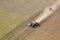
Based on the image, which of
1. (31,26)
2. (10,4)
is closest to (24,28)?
(31,26)

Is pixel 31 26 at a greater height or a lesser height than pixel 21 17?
lesser

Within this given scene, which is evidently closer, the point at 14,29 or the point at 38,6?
the point at 14,29

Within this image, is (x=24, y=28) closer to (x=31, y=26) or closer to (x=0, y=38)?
(x=31, y=26)

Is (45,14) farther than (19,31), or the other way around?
(45,14)

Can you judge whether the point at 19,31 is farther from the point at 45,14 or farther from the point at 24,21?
the point at 45,14

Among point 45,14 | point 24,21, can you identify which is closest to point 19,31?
point 24,21

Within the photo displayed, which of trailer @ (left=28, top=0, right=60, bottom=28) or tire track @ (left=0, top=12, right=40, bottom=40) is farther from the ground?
trailer @ (left=28, top=0, right=60, bottom=28)

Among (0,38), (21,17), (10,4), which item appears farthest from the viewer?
(10,4)

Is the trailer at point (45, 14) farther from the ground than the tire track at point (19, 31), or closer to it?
farther from the ground
